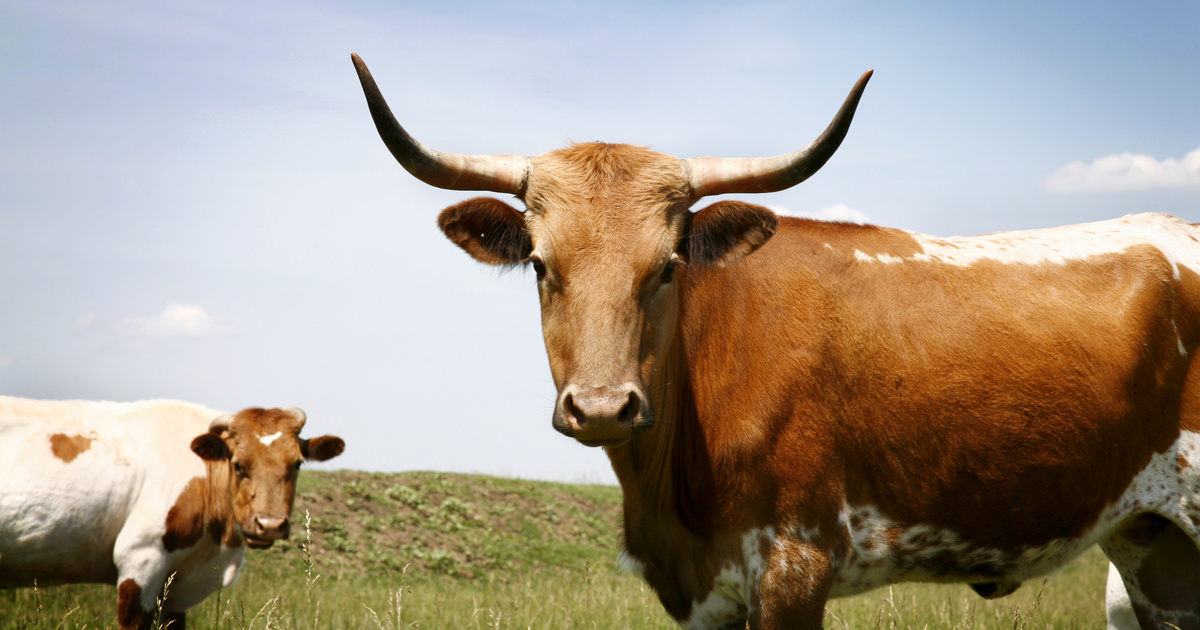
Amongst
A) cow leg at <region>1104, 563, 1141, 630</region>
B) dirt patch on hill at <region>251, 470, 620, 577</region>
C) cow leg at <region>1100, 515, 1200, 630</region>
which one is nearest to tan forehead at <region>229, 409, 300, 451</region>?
dirt patch on hill at <region>251, 470, 620, 577</region>

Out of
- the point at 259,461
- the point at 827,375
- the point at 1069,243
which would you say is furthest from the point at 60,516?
the point at 1069,243

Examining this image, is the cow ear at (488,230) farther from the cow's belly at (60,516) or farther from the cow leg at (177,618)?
the cow leg at (177,618)

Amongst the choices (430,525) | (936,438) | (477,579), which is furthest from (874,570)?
(430,525)

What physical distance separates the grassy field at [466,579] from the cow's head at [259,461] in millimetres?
647

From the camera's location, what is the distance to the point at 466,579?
12961mm

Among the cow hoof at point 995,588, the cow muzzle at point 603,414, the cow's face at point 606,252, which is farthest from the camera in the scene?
the cow hoof at point 995,588

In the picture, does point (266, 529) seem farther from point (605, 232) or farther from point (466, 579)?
point (605, 232)

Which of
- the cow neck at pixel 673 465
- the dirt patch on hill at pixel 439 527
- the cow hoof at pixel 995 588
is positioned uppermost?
A: the cow neck at pixel 673 465

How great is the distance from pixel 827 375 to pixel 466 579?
10.1 meters

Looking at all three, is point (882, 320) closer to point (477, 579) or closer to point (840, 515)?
point (840, 515)

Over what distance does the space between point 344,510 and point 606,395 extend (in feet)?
39.9

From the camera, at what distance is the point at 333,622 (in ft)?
26.2

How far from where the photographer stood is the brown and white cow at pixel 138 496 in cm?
786

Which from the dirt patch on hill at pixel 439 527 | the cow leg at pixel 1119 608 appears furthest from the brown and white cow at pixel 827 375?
the dirt patch on hill at pixel 439 527
